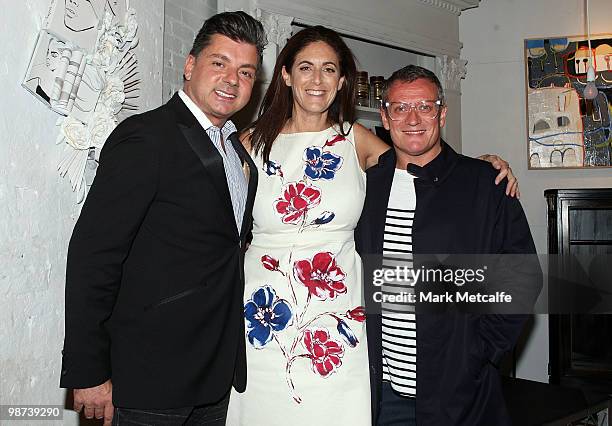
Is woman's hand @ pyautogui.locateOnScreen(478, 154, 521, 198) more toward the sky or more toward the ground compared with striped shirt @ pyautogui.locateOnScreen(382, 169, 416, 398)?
more toward the sky

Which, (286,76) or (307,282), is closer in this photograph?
(307,282)

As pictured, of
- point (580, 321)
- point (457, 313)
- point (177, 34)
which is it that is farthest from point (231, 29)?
point (580, 321)

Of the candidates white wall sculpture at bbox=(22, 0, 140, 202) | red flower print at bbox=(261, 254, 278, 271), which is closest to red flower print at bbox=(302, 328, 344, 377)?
red flower print at bbox=(261, 254, 278, 271)

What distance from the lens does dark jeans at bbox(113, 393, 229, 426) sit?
1.71 m

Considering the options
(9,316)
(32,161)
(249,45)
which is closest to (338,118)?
(249,45)

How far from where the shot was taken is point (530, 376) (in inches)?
218

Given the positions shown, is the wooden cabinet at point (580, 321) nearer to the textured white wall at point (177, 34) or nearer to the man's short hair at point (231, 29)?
the textured white wall at point (177, 34)

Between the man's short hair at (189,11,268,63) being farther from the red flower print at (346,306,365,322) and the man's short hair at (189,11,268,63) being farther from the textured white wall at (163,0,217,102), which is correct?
the textured white wall at (163,0,217,102)

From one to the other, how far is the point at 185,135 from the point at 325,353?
805 millimetres

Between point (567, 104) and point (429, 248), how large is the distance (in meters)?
3.88

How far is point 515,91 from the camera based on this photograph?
18.6ft

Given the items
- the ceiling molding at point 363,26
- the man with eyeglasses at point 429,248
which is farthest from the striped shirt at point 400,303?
the ceiling molding at point 363,26

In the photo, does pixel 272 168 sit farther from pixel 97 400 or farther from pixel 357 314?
pixel 97 400

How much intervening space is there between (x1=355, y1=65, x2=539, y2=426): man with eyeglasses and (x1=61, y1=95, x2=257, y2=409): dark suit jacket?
545mm
